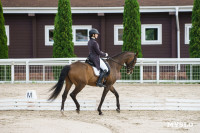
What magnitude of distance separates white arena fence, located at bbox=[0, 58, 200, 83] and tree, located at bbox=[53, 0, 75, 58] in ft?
4.18

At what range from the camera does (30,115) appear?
10.6m

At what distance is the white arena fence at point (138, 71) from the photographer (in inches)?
771

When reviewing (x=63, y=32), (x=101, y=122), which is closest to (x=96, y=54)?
(x=101, y=122)

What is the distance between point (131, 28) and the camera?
70.0 ft

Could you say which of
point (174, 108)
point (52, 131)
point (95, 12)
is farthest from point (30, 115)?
point (95, 12)

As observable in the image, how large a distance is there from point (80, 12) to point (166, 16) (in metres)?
5.41

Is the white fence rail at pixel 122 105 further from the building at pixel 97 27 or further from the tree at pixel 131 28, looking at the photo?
the building at pixel 97 27

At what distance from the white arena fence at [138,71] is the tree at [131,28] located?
1.38 m

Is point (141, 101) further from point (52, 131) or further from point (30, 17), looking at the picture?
point (30, 17)

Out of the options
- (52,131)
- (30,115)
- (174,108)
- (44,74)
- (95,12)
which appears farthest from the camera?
(95,12)

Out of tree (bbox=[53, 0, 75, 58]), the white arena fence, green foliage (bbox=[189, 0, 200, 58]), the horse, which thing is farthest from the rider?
green foliage (bbox=[189, 0, 200, 58])

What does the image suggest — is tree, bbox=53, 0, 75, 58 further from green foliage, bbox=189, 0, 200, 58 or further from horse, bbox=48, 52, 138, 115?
horse, bbox=48, 52, 138, 115

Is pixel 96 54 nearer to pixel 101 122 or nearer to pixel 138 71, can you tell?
pixel 101 122

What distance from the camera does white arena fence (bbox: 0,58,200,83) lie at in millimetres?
19578
